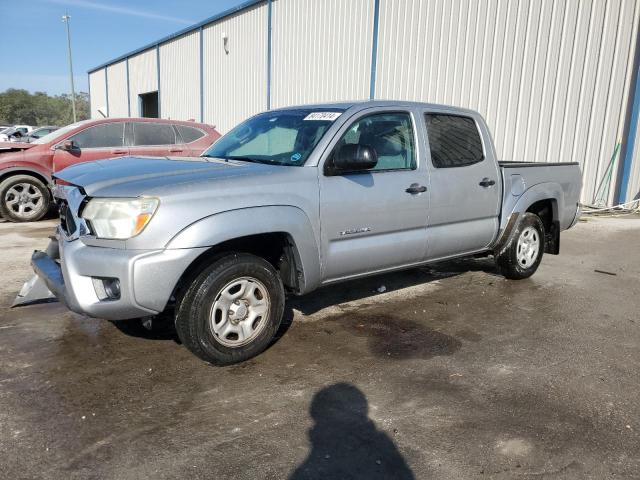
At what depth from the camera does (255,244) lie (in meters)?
3.86

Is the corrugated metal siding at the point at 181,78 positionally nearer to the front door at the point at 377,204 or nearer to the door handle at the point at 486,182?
the door handle at the point at 486,182

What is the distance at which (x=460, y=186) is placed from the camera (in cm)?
489

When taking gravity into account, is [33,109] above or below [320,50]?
above

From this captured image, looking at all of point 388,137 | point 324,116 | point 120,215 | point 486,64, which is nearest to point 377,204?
point 388,137

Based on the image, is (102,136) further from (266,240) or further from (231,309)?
(231,309)

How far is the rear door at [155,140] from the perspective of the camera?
931cm

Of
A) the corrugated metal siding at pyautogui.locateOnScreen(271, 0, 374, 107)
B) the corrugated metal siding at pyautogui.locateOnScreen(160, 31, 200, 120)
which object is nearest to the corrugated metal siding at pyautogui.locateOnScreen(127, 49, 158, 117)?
the corrugated metal siding at pyautogui.locateOnScreen(160, 31, 200, 120)

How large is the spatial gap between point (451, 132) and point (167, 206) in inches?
116

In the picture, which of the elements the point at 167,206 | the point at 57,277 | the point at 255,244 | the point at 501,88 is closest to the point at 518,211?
the point at 255,244

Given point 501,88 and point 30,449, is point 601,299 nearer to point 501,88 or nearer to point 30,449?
point 30,449

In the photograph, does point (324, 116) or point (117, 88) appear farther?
point (117, 88)

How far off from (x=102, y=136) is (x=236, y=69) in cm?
1221

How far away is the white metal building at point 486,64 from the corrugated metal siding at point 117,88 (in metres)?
13.5

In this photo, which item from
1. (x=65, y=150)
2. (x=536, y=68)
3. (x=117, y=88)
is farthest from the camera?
(x=117, y=88)
